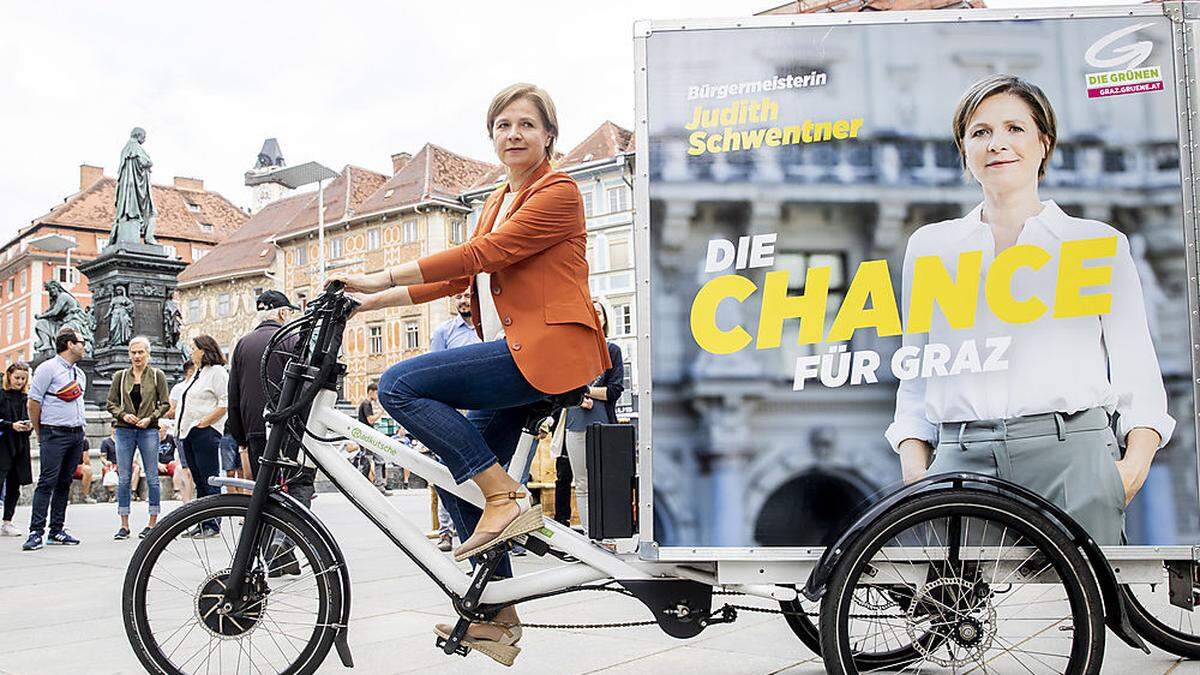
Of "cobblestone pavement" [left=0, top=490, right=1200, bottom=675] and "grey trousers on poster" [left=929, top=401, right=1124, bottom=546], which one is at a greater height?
"grey trousers on poster" [left=929, top=401, right=1124, bottom=546]

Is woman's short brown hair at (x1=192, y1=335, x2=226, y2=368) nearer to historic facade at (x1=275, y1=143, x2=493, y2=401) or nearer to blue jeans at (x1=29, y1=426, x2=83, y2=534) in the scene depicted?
blue jeans at (x1=29, y1=426, x2=83, y2=534)

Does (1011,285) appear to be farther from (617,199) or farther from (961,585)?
(617,199)

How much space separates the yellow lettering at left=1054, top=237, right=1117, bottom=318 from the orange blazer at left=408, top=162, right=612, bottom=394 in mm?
1580

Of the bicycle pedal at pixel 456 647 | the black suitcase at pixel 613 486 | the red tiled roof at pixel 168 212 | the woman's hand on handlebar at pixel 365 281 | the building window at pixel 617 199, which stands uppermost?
the red tiled roof at pixel 168 212

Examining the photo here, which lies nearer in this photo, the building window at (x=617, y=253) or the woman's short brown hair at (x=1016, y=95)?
the woman's short brown hair at (x=1016, y=95)

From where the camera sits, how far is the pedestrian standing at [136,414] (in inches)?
416

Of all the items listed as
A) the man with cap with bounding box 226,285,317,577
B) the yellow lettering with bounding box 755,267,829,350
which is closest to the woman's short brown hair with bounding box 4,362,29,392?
the man with cap with bounding box 226,285,317,577

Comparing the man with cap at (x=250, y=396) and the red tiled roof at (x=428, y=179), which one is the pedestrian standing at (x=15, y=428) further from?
the red tiled roof at (x=428, y=179)

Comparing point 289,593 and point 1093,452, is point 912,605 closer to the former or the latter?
point 1093,452

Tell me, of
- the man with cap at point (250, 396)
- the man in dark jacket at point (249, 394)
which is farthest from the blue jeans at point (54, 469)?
the man in dark jacket at point (249, 394)

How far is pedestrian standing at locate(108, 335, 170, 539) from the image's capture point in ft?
34.6

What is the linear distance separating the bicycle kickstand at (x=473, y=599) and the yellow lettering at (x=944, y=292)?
5.34ft

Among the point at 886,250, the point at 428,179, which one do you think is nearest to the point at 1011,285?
the point at 886,250

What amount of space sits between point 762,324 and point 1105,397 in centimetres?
115
